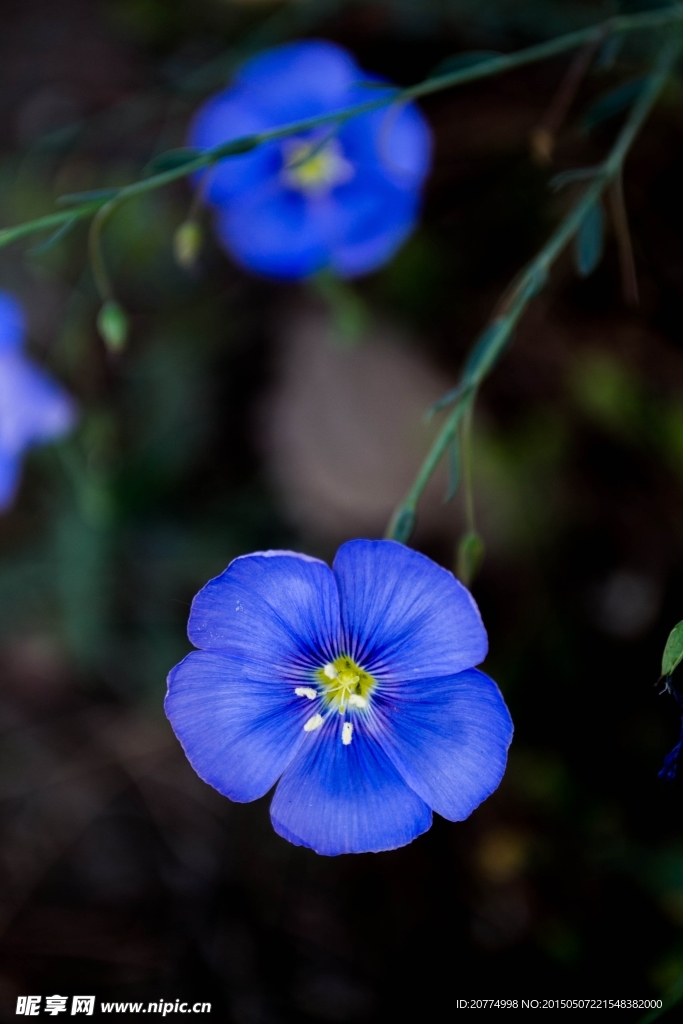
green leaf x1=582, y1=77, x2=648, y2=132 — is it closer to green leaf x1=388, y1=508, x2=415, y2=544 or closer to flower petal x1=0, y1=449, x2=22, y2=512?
green leaf x1=388, y1=508, x2=415, y2=544

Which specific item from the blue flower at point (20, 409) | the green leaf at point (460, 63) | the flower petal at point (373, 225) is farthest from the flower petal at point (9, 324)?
the green leaf at point (460, 63)

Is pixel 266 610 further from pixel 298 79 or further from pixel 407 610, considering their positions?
pixel 298 79

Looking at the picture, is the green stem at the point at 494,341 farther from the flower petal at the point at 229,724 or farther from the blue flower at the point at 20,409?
the blue flower at the point at 20,409

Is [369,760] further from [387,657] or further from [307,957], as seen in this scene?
[307,957]

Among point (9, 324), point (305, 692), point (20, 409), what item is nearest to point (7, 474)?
point (20, 409)

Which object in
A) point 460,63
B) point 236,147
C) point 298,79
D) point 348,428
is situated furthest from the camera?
point 348,428

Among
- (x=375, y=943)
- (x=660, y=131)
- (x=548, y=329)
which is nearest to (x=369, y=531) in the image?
(x=548, y=329)
